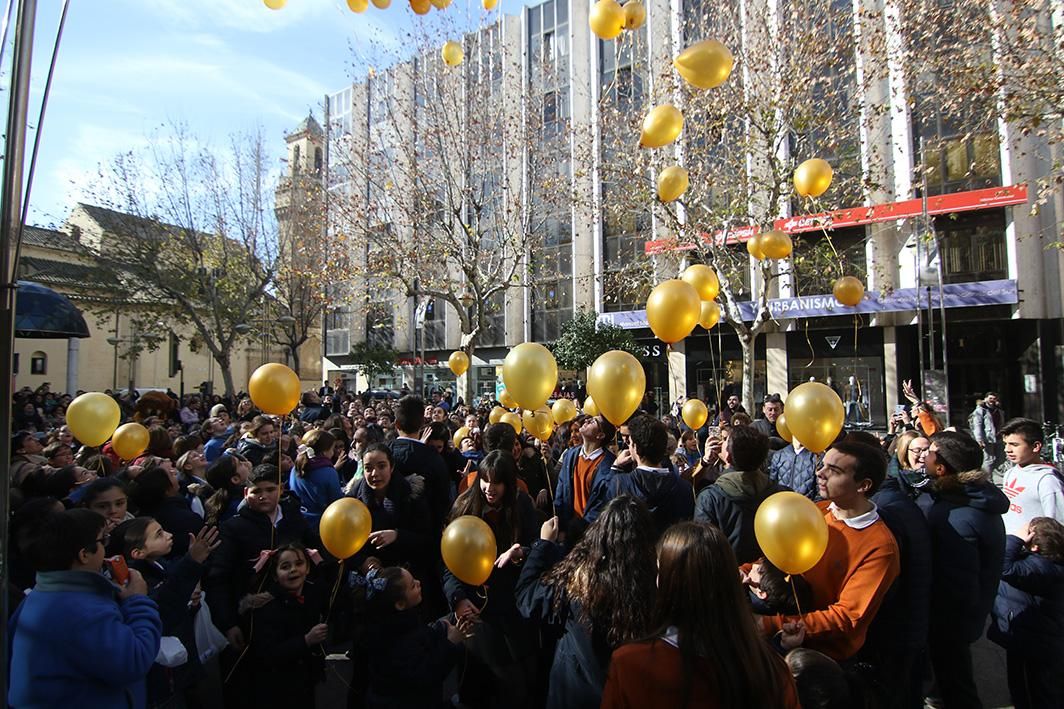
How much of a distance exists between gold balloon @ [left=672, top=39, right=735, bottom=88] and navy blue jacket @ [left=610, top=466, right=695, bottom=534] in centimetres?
313

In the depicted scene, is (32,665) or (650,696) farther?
(32,665)

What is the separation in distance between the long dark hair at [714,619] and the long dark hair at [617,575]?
0.36 metres

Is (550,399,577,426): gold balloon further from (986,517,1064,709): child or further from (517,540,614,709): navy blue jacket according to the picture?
(517,540,614,709): navy blue jacket

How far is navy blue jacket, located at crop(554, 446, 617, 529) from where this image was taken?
3.58 metres

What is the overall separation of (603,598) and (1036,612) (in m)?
2.58

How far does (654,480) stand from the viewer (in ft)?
10.8

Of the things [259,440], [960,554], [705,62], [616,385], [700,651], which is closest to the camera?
[700,651]

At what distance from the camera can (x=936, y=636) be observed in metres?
3.19

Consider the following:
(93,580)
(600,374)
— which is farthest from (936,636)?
(93,580)

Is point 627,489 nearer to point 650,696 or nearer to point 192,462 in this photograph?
point 650,696

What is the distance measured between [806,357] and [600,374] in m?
20.0

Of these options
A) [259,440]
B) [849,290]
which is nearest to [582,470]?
[259,440]

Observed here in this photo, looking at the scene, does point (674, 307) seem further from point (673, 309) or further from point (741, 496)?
point (741, 496)

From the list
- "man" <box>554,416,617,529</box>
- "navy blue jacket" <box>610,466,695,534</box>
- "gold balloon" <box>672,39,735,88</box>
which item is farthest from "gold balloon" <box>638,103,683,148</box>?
"navy blue jacket" <box>610,466,695,534</box>
